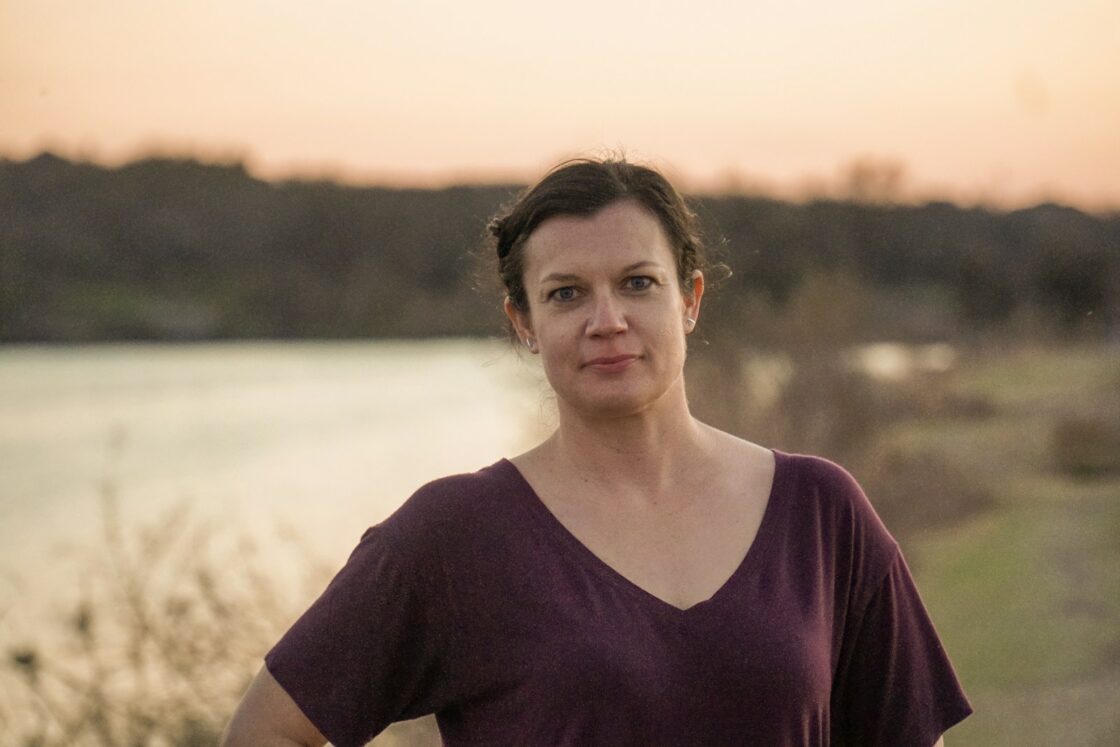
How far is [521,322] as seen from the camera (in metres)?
2.37

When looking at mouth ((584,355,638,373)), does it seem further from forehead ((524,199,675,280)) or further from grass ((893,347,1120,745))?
grass ((893,347,1120,745))

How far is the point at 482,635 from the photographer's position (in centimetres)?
205

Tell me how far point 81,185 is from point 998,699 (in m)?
18.1

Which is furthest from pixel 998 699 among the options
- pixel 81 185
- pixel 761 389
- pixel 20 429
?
pixel 81 185

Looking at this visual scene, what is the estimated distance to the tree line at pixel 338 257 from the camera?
19906 millimetres

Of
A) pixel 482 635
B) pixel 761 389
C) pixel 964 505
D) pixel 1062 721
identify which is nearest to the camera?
pixel 482 635

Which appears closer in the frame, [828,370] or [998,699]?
[998,699]

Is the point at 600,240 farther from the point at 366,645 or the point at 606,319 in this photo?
the point at 366,645

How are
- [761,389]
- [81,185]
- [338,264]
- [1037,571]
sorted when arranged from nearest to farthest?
[761,389] < [1037,571] < [81,185] < [338,264]

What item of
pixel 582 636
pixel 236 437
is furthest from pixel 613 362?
pixel 236 437

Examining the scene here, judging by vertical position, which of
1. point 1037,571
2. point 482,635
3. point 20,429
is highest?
point 482,635

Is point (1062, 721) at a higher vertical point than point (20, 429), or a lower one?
lower

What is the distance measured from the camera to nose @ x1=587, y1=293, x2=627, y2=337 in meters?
2.12

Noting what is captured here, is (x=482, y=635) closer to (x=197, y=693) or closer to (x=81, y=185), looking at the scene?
(x=197, y=693)
